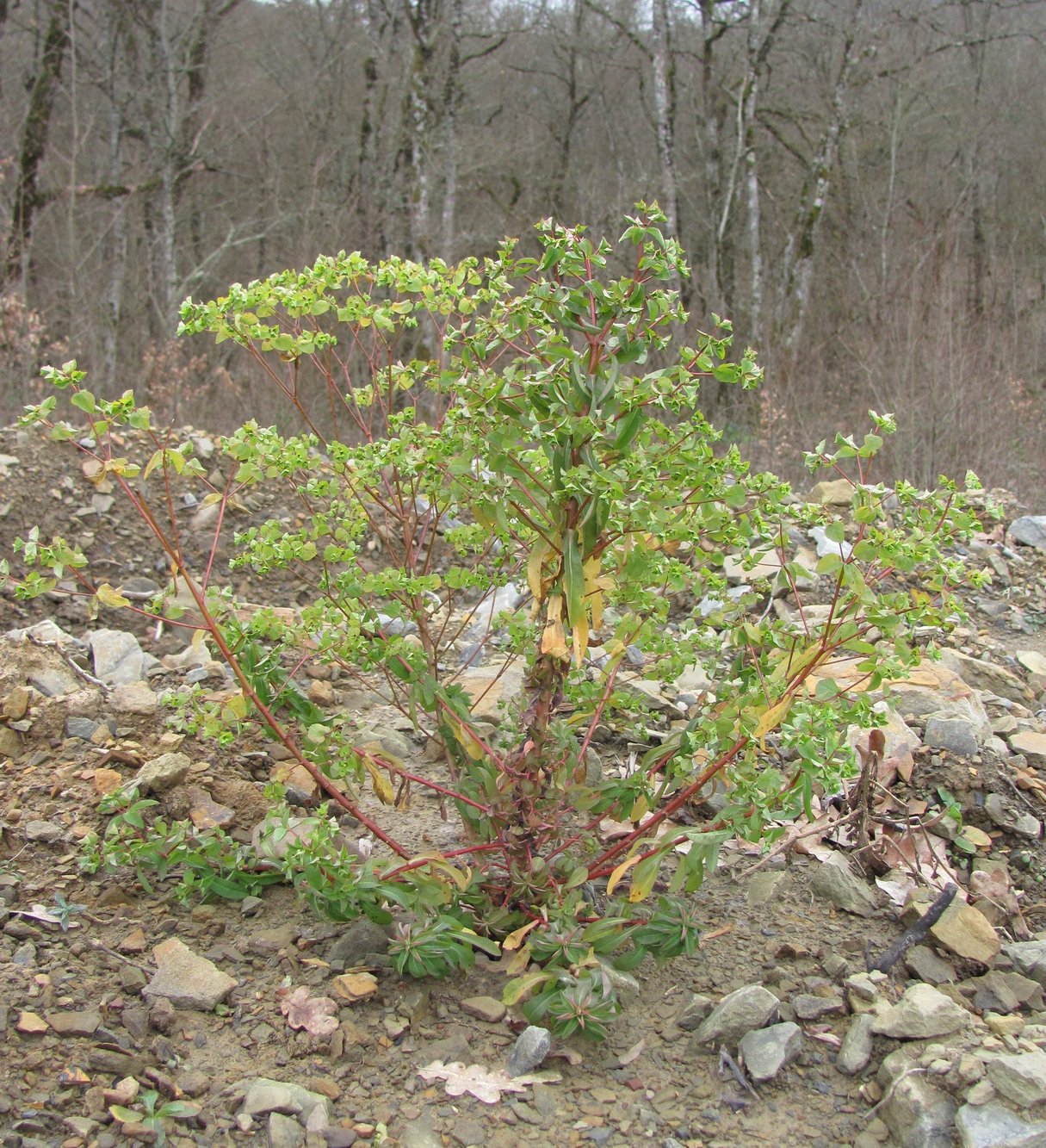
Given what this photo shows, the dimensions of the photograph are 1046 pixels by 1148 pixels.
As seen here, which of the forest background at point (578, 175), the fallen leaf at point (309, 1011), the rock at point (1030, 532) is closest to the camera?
the fallen leaf at point (309, 1011)

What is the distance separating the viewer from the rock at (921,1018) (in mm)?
1905

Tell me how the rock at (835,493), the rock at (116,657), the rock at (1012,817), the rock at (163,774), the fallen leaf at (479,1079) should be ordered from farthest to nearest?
the rock at (835,493), the rock at (116,657), the rock at (1012,817), the rock at (163,774), the fallen leaf at (479,1079)

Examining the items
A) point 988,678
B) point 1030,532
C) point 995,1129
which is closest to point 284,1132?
point 995,1129

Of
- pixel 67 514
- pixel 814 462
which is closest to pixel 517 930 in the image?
pixel 814 462

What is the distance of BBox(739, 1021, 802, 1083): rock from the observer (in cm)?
189

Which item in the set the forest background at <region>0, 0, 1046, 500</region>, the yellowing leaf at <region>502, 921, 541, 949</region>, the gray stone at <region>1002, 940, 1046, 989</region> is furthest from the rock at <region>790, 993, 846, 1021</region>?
the forest background at <region>0, 0, 1046, 500</region>

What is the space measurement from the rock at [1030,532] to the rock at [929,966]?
4.52 metres

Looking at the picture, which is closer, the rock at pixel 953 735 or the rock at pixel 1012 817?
the rock at pixel 1012 817

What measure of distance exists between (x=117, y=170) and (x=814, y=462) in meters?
11.9

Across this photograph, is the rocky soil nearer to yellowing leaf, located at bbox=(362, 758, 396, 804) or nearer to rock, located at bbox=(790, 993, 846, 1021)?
rock, located at bbox=(790, 993, 846, 1021)

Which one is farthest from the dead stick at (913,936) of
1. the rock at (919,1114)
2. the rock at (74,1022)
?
the rock at (74,1022)

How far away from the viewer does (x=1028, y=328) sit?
1230cm

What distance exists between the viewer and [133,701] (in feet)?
9.75

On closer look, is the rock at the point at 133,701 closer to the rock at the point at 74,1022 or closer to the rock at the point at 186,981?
the rock at the point at 186,981
